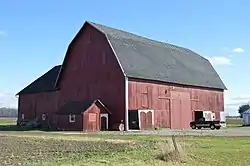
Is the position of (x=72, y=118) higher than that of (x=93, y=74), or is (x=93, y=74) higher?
(x=93, y=74)

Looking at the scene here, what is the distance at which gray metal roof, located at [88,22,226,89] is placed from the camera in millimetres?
50375

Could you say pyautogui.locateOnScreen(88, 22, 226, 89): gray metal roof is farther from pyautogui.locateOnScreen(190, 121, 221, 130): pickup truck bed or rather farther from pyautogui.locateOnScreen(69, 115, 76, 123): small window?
pyautogui.locateOnScreen(69, 115, 76, 123): small window

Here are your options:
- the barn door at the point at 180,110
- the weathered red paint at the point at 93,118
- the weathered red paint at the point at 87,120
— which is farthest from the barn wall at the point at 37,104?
the barn door at the point at 180,110

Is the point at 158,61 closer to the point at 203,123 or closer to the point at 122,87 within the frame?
the point at 122,87

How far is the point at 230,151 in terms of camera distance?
20109 millimetres

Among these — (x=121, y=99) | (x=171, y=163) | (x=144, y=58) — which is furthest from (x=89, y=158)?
(x=144, y=58)

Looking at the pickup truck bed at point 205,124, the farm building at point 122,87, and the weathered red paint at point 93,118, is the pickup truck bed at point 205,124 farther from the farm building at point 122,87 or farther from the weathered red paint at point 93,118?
the weathered red paint at point 93,118

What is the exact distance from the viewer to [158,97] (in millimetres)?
51844

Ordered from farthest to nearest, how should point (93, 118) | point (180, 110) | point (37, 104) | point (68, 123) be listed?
1. point (37, 104)
2. point (180, 110)
3. point (68, 123)
4. point (93, 118)

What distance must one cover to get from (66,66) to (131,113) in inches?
516

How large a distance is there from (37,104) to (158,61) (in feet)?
67.3

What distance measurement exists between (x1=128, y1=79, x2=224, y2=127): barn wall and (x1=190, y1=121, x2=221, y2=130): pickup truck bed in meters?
3.30

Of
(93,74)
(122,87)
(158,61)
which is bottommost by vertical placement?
(122,87)

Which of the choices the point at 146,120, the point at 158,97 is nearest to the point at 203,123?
the point at 158,97
